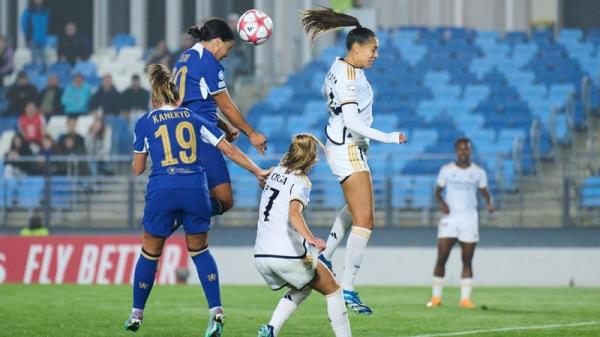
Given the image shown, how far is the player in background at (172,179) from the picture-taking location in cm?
1006

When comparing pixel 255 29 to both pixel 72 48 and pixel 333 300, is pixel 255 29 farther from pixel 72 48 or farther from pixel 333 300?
pixel 72 48

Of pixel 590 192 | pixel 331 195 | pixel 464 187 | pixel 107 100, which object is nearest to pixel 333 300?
pixel 464 187

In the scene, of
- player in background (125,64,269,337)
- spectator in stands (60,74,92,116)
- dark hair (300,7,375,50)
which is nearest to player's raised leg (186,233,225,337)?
player in background (125,64,269,337)

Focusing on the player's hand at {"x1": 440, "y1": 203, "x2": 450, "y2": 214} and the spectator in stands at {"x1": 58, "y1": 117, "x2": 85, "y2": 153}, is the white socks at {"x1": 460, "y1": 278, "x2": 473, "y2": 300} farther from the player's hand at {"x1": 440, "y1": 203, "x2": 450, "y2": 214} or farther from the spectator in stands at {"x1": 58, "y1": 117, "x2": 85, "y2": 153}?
the spectator in stands at {"x1": 58, "y1": 117, "x2": 85, "y2": 153}

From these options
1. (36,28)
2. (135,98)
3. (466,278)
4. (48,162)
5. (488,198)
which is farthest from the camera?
(36,28)

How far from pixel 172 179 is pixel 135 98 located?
16691 millimetres

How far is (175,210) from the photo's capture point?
1012 centimetres

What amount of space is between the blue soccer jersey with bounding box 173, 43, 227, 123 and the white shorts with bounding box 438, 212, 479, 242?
19.5 ft

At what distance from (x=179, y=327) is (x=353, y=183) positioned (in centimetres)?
197

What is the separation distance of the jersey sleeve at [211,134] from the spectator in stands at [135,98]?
16325mm

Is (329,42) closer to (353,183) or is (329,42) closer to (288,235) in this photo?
(353,183)

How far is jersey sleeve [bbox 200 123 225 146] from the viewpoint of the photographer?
10.1 metres

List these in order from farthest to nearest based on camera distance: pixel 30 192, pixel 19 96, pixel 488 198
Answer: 1. pixel 19 96
2. pixel 30 192
3. pixel 488 198

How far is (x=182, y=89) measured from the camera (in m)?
10.6
